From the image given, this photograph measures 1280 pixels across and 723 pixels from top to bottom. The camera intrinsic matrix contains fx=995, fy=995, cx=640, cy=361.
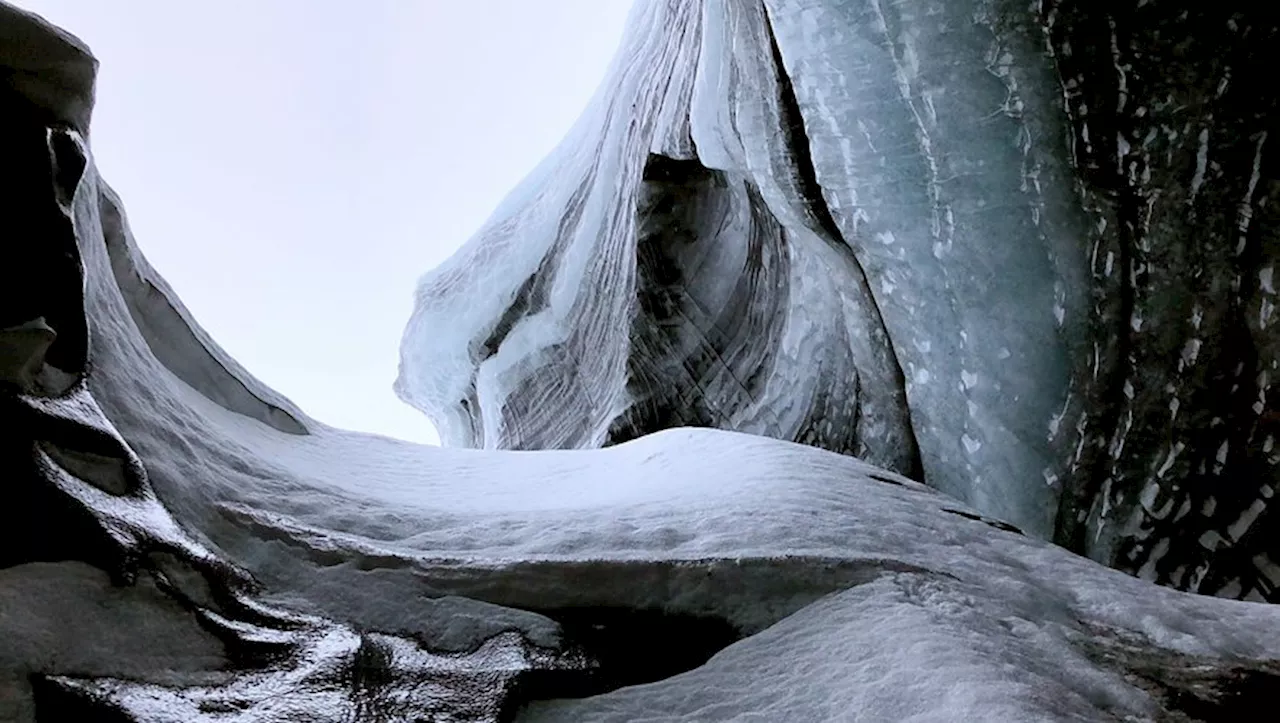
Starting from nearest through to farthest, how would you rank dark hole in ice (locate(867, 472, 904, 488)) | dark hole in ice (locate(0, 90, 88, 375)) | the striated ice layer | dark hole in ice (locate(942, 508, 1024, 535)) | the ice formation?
1. the ice formation
2. dark hole in ice (locate(0, 90, 88, 375))
3. dark hole in ice (locate(942, 508, 1024, 535))
4. dark hole in ice (locate(867, 472, 904, 488))
5. the striated ice layer

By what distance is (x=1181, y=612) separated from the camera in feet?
5.48

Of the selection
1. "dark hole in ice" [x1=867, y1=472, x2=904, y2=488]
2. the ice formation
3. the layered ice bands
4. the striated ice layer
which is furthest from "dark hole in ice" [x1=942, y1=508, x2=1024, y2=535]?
the striated ice layer

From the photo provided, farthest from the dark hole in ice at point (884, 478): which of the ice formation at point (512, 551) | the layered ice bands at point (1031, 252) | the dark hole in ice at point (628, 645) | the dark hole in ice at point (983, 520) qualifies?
the dark hole in ice at point (628, 645)

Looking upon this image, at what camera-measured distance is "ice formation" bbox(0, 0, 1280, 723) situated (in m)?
1.23

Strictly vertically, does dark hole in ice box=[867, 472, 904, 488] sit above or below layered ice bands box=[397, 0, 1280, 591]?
below

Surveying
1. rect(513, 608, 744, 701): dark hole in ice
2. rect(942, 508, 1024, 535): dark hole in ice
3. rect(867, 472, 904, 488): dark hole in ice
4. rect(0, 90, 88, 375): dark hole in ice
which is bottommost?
rect(513, 608, 744, 701): dark hole in ice

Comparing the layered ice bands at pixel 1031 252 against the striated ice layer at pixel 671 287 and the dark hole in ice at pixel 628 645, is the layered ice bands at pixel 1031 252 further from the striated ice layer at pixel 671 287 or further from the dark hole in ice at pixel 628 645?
the dark hole in ice at pixel 628 645

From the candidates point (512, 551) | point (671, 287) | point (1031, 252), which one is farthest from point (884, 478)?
point (671, 287)

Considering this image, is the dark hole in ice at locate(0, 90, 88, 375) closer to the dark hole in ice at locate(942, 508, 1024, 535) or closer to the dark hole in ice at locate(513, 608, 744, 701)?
the dark hole in ice at locate(513, 608, 744, 701)

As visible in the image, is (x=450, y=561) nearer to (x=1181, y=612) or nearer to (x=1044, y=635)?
(x=1044, y=635)

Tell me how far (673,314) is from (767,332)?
511 millimetres

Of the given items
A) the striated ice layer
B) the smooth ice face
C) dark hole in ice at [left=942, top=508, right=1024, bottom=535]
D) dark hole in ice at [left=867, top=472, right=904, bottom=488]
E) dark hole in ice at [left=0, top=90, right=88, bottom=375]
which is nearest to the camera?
dark hole in ice at [left=0, top=90, right=88, bottom=375]

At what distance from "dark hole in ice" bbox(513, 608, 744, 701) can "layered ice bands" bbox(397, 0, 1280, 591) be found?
1.31 metres

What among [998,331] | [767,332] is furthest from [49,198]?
[767,332]
